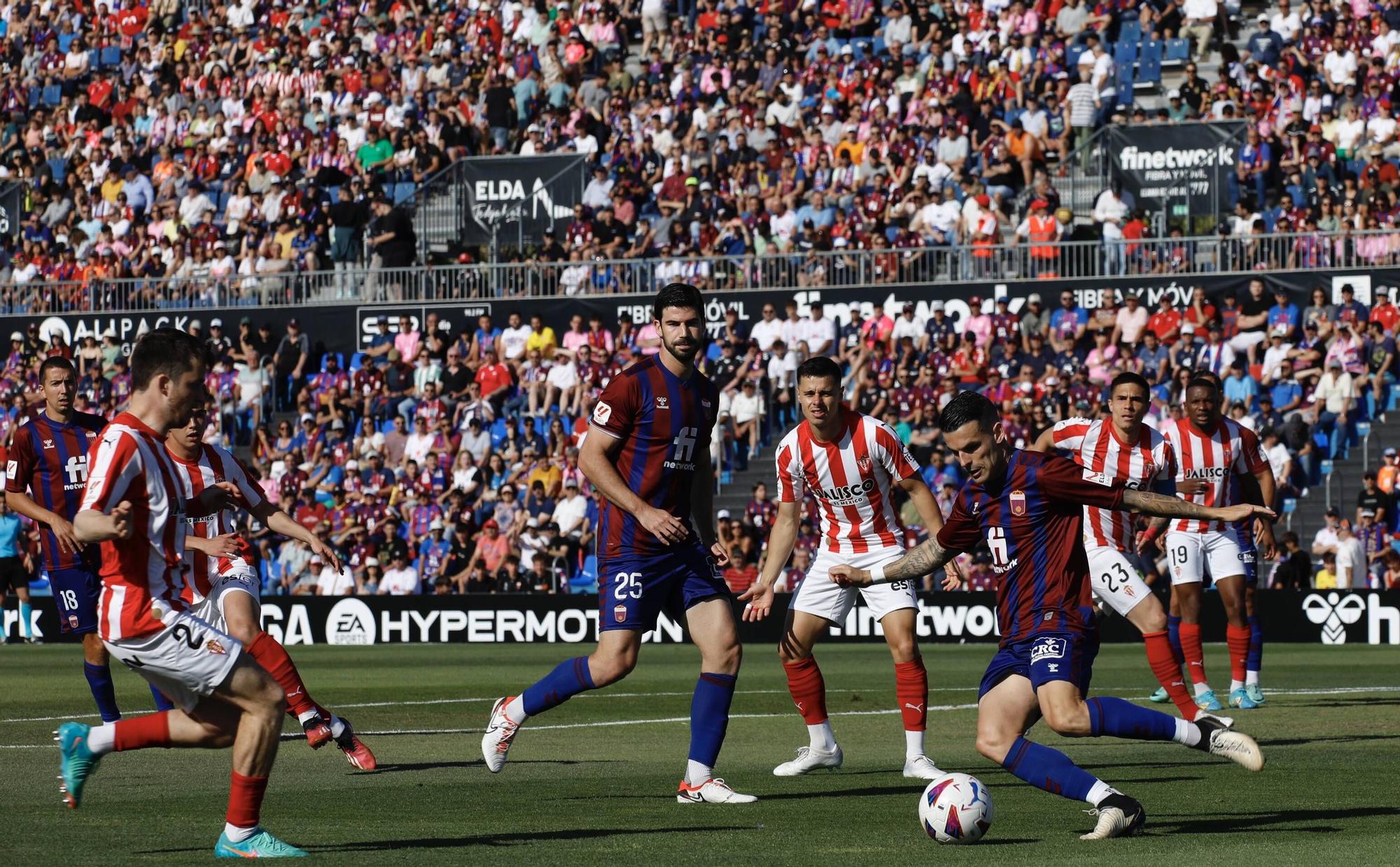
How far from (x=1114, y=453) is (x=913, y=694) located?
3.89 meters

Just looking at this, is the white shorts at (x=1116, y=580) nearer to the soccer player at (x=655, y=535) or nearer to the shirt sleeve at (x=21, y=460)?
the soccer player at (x=655, y=535)

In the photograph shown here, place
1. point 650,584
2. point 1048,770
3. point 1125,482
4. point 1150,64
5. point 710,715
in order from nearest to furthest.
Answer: point 1048,770 < point 710,715 < point 650,584 < point 1125,482 < point 1150,64

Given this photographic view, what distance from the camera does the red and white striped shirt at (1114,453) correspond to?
14.8 metres

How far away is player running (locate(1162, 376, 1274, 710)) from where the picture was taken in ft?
52.0

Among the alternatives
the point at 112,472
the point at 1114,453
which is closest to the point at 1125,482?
the point at 1114,453

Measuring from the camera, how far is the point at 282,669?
40.3 feet

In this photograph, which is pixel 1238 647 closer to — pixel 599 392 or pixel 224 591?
pixel 224 591

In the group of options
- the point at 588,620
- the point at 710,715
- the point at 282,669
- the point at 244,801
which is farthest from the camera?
the point at 588,620

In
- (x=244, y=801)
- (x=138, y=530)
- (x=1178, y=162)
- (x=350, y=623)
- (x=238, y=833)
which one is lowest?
(x=350, y=623)

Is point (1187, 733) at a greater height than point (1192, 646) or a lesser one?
greater

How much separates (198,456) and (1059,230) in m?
21.6

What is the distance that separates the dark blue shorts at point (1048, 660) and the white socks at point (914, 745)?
7.25 feet

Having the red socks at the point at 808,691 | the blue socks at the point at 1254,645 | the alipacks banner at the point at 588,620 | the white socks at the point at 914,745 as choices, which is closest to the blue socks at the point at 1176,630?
the blue socks at the point at 1254,645

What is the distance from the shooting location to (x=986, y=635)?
2719 centimetres
